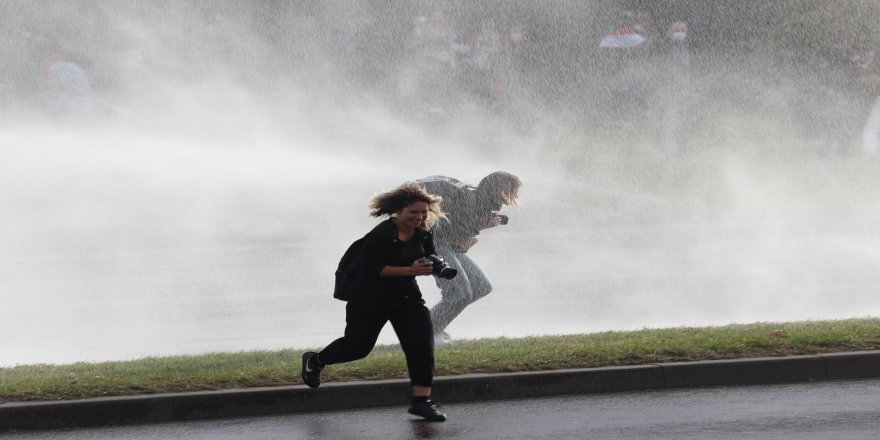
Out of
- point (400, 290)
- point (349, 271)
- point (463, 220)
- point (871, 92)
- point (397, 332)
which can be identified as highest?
point (871, 92)

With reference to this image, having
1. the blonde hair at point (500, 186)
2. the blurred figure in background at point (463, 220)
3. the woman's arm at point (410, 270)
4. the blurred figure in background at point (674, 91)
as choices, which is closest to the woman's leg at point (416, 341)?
the woman's arm at point (410, 270)

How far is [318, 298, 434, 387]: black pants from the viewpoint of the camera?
7277mm

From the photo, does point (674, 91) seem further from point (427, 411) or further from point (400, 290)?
point (427, 411)

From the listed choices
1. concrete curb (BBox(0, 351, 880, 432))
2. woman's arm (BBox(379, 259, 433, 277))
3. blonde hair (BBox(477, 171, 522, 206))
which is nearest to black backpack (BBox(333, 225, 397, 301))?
woman's arm (BBox(379, 259, 433, 277))

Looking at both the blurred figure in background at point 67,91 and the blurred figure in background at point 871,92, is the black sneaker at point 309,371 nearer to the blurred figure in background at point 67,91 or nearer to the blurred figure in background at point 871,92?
the blurred figure in background at point 67,91

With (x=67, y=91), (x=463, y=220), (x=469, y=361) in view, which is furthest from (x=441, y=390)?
(x=67, y=91)

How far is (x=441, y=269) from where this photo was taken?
280 inches

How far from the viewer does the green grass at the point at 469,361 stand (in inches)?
319

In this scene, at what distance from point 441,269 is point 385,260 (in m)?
0.39

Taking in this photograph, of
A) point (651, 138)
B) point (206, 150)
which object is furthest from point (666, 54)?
point (206, 150)

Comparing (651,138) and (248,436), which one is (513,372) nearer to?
(248,436)

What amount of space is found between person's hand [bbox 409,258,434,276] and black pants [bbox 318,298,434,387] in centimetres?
25

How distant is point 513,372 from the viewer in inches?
317

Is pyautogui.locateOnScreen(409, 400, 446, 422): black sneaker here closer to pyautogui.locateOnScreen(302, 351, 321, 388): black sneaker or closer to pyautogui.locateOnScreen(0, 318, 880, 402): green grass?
pyautogui.locateOnScreen(302, 351, 321, 388): black sneaker
